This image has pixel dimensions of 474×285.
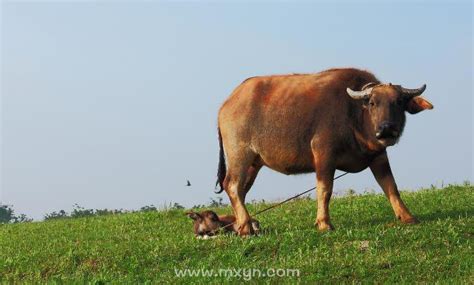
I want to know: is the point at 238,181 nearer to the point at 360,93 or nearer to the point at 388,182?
the point at 388,182

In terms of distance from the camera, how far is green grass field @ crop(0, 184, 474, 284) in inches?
484

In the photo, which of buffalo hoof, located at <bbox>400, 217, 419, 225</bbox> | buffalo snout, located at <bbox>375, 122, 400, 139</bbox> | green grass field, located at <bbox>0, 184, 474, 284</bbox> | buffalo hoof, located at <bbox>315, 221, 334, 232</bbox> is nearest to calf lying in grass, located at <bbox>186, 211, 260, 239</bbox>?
green grass field, located at <bbox>0, 184, 474, 284</bbox>

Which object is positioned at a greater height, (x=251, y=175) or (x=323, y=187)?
(x=323, y=187)

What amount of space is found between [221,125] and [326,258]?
4834 mm

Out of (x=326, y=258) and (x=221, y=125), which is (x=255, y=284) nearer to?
(x=326, y=258)

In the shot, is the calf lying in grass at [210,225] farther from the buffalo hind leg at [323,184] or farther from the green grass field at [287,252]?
the buffalo hind leg at [323,184]

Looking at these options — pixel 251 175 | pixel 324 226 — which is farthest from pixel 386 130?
pixel 251 175

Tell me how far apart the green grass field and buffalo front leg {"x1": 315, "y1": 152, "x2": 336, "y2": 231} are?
43cm

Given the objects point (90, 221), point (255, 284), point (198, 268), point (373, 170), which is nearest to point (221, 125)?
point (373, 170)

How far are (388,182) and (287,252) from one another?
3.41 metres

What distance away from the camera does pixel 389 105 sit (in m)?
14.7

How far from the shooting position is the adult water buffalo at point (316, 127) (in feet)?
49.3

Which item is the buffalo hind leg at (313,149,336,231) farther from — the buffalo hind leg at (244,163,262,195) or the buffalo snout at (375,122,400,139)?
the buffalo hind leg at (244,163,262,195)

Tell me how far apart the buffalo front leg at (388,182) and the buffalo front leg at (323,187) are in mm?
1249
